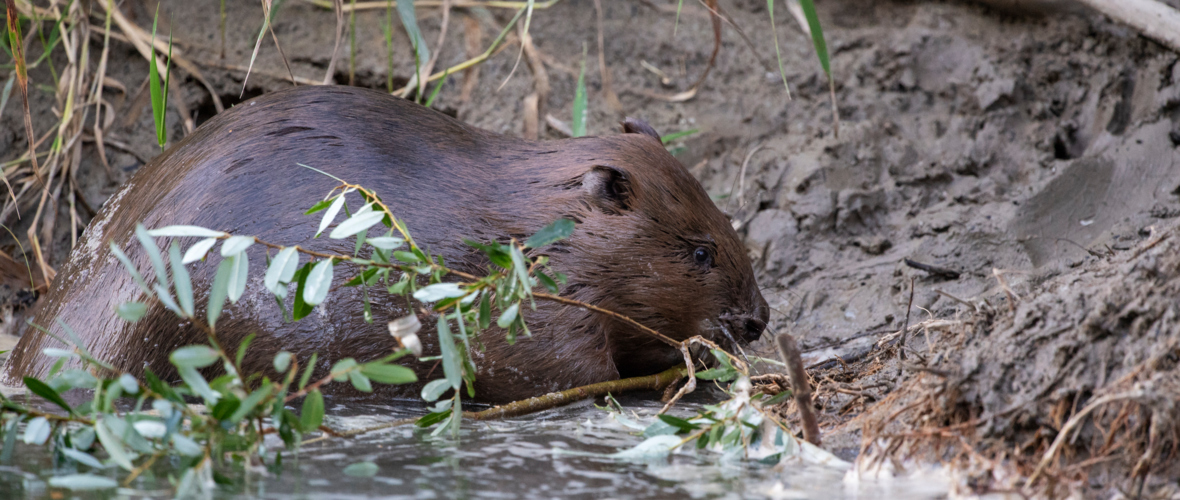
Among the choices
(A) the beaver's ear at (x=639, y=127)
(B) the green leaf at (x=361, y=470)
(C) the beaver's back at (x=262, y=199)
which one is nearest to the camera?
(B) the green leaf at (x=361, y=470)

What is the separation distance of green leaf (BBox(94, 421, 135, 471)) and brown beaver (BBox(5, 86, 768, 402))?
1054 millimetres

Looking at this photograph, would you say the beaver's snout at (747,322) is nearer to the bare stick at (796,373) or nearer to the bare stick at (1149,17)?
Answer: the bare stick at (796,373)

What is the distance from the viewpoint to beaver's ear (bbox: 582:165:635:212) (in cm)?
319

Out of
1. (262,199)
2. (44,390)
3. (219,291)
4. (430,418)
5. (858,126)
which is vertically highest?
(262,199)

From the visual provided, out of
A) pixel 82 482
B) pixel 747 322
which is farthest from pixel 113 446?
pixel 747 322

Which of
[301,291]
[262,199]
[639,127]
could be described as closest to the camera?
[301,291]

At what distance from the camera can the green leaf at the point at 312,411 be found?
1839mm

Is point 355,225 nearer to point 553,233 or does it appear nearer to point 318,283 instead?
point 318,283

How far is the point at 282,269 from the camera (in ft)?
6.68

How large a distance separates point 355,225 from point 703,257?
154 centimetres

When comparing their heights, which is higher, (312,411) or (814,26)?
(814,26)

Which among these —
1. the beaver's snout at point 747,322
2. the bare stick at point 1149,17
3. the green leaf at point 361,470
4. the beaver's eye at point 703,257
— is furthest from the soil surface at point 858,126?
the green leaf at point 361,470

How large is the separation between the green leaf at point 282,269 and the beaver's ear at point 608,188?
131 centimetres

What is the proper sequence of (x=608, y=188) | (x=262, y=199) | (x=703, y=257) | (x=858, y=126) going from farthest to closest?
(x=858, y=126), (x=703, y=257), (x=608, y=188), (x=262, y=199)
